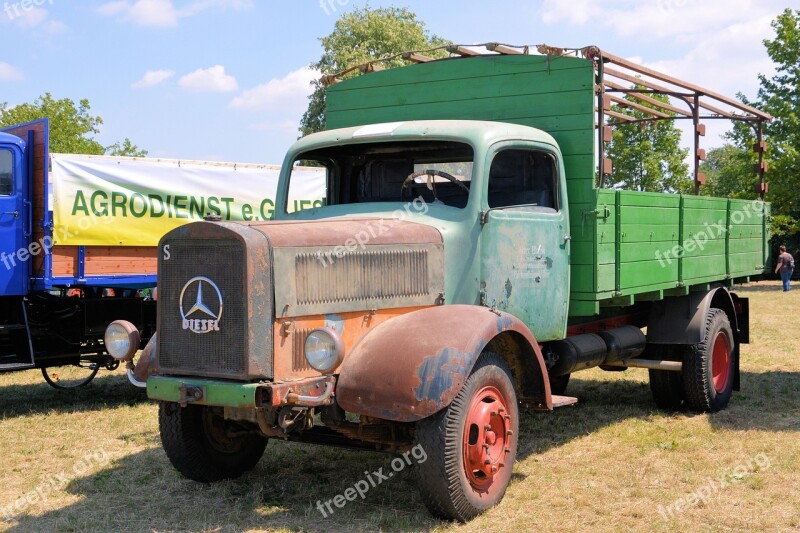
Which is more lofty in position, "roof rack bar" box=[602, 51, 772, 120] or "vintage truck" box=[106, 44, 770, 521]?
"roof rack bar" box=[602, 51, 772, 120]

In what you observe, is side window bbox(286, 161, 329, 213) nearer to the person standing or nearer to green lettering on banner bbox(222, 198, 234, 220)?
green lettering on banner bbox(222, 198, 234, 220)

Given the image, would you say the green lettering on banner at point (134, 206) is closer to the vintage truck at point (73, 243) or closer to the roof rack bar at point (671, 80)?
the vintage truck at point (73, 243)

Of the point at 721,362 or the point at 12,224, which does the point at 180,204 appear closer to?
the point at 12,224

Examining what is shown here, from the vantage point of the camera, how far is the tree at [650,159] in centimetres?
3328

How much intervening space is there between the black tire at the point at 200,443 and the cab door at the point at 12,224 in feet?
11.9

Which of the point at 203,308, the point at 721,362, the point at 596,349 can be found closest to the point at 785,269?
the point at 721,362

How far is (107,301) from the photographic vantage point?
8797 millimetres

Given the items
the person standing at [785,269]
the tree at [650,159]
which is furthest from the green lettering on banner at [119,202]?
the tree at [650,159]

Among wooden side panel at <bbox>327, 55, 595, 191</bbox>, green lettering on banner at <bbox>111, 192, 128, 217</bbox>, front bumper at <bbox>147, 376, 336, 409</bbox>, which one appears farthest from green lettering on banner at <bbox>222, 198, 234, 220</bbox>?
front bumper at <bbox>147, 376, 336, 409</bbox>

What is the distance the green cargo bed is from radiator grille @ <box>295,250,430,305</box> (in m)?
1.57

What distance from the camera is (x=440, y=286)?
5.30 metres

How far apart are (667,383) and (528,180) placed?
2.86 meters

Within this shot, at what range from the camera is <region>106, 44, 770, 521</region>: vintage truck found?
14.8ft

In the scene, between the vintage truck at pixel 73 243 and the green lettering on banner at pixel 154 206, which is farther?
the green lettering on banner at pixel 154 206
